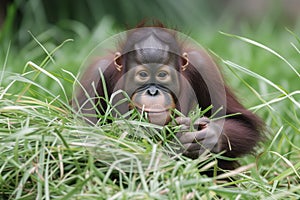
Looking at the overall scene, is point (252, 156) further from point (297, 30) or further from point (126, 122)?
point (297, 30)

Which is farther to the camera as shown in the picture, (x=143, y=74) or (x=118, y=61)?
(x=118, y=61)

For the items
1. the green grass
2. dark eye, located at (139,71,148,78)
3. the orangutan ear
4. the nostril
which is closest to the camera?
the green grass

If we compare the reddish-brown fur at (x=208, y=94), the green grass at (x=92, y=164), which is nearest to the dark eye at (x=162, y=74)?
the reddish-brown fur at (x=208, y=94)

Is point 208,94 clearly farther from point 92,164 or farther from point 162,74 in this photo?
point 92,164

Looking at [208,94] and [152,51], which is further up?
[152,51]

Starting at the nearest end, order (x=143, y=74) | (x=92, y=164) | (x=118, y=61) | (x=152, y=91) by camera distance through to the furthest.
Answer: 1. (x=92, y=164)
2. (x=152, y=91)
3. (x=143, y=74)
4. (x=118, y=61)

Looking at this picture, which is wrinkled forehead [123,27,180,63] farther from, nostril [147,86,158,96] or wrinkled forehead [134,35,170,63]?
nostril [147,86,158,96]

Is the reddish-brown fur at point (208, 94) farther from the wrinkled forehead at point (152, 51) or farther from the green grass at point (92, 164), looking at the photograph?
the green grass at point (92, 164)

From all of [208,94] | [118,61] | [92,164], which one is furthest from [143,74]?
[92,164]

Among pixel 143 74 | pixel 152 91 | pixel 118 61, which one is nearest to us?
pixel 152 91

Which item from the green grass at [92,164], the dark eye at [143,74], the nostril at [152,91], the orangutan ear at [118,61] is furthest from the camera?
the orangutan ear at [118,61]

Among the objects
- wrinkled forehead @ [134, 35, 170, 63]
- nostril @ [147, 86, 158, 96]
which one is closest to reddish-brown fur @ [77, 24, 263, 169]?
wrinkled forehead @ [134, 35, 170, 63]

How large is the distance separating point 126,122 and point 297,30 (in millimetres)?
3713

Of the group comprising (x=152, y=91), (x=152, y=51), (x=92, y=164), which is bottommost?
(x=92, y=164)
